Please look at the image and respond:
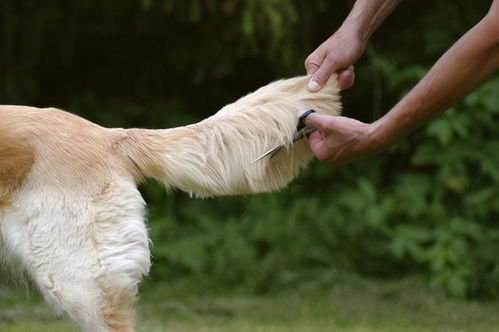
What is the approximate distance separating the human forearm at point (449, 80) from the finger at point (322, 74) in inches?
14.4

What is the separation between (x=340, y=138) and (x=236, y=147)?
0.44 metres

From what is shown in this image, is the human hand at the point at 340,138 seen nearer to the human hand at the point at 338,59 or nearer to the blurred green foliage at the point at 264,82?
the human hand at the point at 338,59

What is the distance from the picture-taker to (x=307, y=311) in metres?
7.36

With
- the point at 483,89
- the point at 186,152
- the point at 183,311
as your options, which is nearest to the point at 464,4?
the point at 483,89

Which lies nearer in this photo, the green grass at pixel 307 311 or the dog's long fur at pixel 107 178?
the dog's long fur at pixel 107 178

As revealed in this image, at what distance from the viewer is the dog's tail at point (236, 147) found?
4387 mm

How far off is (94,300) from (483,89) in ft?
15.5

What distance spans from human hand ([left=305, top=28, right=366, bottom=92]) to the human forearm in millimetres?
426

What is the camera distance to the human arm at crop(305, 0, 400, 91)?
4.58 m

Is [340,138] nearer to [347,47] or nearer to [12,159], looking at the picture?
[347,47]

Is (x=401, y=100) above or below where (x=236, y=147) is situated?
above

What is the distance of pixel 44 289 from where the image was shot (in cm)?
411

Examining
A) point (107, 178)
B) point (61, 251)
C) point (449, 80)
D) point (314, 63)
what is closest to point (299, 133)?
point (314, 63)

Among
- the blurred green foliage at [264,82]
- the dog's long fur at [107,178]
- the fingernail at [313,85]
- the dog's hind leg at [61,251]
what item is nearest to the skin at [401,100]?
the fingernail at [313,85]
